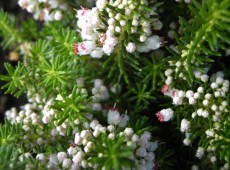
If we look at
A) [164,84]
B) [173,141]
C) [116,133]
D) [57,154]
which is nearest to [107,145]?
[116,133]

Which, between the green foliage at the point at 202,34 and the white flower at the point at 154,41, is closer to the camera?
the green foliage at the point at 202,34

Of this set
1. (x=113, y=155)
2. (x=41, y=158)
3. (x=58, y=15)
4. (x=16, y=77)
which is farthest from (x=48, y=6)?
(x=113, y=155)

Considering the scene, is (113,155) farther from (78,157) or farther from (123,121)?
(123,121)

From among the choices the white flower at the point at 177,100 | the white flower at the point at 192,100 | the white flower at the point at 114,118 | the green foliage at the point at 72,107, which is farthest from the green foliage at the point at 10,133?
the white flower at the point at 192,100

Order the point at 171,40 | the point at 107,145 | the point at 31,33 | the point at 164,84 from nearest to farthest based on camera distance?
1. the point at 107,145
2. the point at 164,84
3. the point at 171,40
4. the point at 31,33

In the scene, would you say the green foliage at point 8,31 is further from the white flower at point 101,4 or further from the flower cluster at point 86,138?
the white flower at point 101,4

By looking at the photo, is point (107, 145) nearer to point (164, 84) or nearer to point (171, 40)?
point (164, 84)

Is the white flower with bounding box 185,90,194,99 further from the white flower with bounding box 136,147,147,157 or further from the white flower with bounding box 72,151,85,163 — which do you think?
the white flower with bounding box 72,151,85,163
